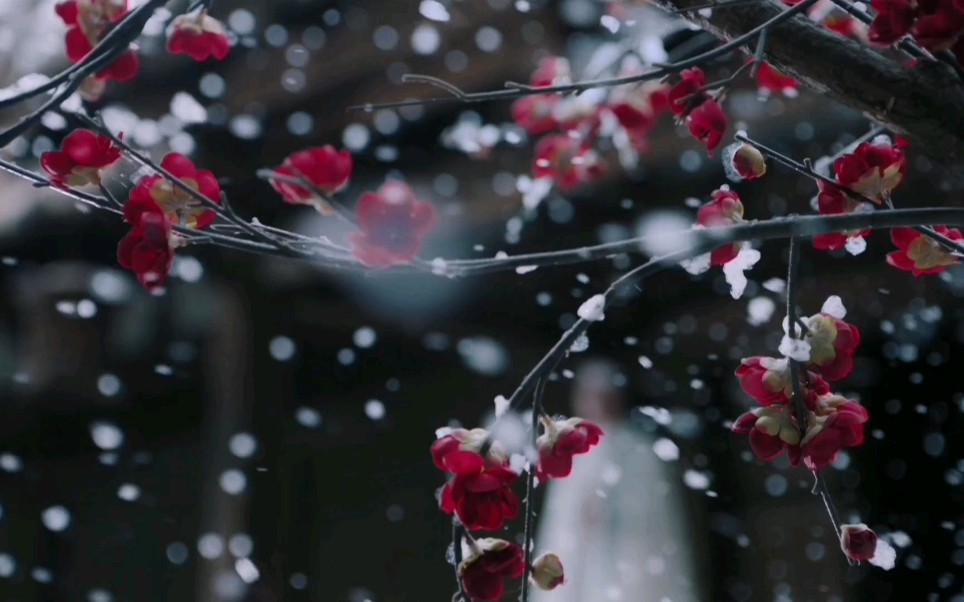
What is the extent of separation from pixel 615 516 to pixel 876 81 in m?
1.03

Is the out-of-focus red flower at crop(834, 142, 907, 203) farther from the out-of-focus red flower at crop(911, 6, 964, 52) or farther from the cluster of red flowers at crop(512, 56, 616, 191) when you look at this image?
the cluster of red flowers at crop(512, 56, 616, 191)

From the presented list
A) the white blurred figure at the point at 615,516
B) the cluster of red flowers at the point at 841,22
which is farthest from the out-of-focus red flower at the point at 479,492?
the white blurred figure at the point at 615,516

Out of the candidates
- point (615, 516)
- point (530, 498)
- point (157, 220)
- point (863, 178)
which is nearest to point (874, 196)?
point (863, 178)

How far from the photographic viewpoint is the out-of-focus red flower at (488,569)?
36 cm

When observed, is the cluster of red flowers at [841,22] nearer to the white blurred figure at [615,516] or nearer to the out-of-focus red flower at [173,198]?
the out-of-focus red flower at [173,198]

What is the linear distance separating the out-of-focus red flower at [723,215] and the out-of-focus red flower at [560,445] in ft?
0.37

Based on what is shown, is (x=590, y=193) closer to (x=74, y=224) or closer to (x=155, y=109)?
(x=155, y=109)

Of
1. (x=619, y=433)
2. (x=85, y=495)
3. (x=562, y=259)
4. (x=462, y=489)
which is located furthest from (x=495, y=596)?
(x=85, y=495)

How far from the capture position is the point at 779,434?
15.3 inches

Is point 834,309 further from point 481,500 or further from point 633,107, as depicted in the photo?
point 633,107

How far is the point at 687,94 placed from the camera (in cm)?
52

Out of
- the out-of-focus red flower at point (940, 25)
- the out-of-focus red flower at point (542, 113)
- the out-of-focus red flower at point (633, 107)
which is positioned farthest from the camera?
the out-of-focus red flower at point (542, 113)

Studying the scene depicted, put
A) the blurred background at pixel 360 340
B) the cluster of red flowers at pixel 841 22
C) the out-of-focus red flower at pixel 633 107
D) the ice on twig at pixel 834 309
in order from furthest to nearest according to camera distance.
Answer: the blurred background at pixel 360 340 → the out-of-focus red flower at pixel 633 107 → the cluster of red flowers at pixel 841 22 → the ice on twig at pixel 834 309

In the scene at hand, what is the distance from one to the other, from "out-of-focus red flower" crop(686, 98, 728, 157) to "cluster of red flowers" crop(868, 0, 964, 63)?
0.52 ft
